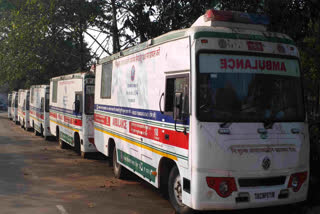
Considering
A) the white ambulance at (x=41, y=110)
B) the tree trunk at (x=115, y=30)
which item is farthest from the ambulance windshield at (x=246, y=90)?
the white ambulance at (x=41, y=110)

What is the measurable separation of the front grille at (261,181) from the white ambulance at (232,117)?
15 millimetres

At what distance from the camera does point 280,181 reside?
20.0 ft

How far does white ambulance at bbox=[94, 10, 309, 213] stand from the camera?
577 centimetres

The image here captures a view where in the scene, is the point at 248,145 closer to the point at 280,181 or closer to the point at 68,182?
the point at 280,181

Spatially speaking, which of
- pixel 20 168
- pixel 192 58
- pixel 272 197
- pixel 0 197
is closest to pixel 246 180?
pixel 272 197

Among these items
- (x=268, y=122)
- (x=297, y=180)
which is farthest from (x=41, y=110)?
(x=297, y=180)

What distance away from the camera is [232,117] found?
19.2 ft

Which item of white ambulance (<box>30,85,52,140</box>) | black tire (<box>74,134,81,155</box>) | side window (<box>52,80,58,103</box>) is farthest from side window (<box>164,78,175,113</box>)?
white ambulance (<box>30,85,52,140</box>)

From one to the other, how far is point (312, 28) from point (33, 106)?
Result: 742 inches

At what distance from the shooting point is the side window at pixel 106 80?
10844 millimetres

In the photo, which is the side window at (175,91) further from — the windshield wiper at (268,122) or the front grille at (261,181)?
the front grille at (261,181)

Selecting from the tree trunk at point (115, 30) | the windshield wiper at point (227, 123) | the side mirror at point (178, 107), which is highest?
the tree trunk at point (115, 30)

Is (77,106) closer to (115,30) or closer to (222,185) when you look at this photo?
(115,30)

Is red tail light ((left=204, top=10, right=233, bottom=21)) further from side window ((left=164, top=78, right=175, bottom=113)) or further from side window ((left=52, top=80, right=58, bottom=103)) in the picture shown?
side window ((left=52, top=80, right=58, bottom=103))
